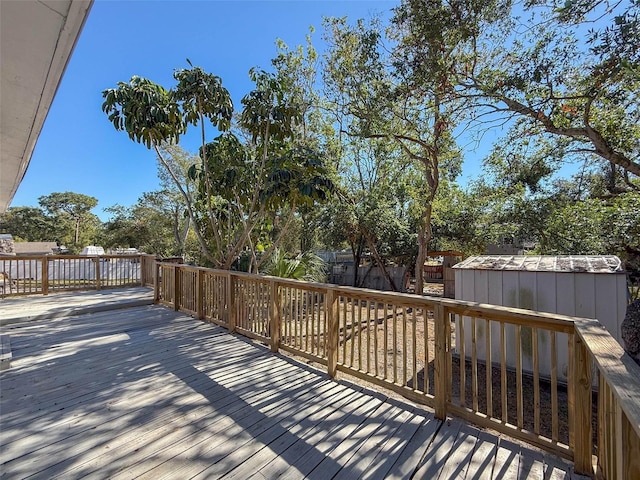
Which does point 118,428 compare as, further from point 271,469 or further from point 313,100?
point 313,100

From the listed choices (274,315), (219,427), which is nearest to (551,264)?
(274,315)

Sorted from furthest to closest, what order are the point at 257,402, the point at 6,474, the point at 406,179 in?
the point at 406,179 → the point at 257,402 → the point at 6,474

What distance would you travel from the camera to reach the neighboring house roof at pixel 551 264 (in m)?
3.62

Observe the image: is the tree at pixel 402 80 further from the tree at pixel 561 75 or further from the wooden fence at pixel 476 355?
the wooden fence at pixel 476 355

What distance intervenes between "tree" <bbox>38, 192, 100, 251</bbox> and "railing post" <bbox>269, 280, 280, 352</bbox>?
3408 centimetres

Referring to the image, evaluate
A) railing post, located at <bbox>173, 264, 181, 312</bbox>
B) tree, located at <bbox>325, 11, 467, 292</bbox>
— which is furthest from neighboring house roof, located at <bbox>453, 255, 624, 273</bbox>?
railing post, located at <bbox>173, 264, 181, 312</bbox>

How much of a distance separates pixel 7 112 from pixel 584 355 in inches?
162

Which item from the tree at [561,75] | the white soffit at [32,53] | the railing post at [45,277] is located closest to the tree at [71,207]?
the railing post at [45,277]

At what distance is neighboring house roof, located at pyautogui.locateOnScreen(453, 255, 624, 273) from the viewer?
3.62 m

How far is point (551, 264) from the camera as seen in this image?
4.01m

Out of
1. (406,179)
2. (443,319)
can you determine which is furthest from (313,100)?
(443,319)

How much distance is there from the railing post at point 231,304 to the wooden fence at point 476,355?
0.05 feet

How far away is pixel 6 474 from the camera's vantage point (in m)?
1.64

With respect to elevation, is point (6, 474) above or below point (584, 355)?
below
